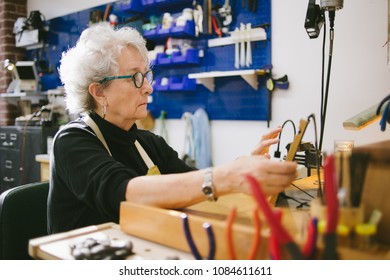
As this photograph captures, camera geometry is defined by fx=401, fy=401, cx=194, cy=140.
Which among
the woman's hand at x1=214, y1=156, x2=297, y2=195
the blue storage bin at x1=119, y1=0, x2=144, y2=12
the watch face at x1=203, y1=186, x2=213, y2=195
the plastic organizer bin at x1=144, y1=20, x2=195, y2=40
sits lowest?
the watch face at x1=203, y1=186, x2=213, y2=195

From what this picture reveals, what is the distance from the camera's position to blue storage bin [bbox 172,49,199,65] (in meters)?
2.77

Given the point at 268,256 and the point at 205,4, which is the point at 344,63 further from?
the point at 268,256

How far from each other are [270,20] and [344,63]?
1.77ft

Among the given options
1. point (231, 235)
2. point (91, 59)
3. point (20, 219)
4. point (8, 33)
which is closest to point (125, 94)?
point (91, 59)

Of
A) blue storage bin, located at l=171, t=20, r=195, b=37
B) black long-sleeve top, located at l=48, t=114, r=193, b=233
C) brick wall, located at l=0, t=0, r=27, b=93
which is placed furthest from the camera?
brick wall, located at l=0, t=0, r=27, b=93

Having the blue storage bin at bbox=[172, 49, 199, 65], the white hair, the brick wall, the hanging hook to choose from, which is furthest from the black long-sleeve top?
the brick wall

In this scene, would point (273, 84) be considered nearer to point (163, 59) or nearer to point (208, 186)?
point (163, 59)

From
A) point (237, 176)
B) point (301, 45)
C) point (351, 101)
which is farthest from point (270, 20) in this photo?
point (237, 176)

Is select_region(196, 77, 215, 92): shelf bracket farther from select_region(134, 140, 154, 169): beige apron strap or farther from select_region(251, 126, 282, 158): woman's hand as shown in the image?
select_region(251, 126, 282, 158): woman's hand

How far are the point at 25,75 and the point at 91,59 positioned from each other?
299cm

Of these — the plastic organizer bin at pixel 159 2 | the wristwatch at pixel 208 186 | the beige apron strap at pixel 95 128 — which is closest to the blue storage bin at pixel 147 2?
the plastic organizer bin at pixel 159 2

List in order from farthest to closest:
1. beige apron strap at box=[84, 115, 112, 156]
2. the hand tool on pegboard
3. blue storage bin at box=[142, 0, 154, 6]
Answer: blue storage bin at box=[142, 0, 154, 6]
the hand tool on pegboard
beige apron strap at box=[84, 115, 112, 156]

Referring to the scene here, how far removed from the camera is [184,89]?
9.41 ft

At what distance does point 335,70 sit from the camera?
2246 millimetres
